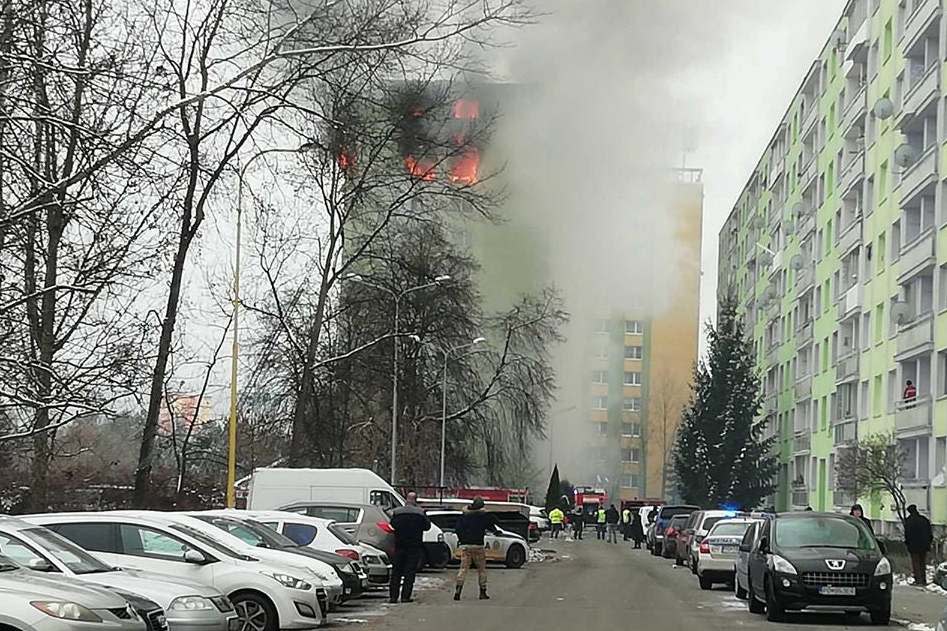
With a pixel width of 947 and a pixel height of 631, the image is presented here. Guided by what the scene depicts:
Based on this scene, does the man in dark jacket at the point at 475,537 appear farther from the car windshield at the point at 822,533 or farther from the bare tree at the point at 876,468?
the bare tree at the point at 876,468

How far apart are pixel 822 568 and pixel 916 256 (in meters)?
31.7

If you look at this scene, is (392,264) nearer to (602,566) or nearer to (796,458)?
(602,566)

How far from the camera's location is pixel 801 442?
253 feet

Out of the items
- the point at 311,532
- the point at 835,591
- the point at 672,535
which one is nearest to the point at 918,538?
the point at 835,591

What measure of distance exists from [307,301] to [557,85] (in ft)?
34.6

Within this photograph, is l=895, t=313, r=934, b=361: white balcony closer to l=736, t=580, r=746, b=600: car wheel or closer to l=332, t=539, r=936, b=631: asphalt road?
l=332, t=539, r=936, b=631: asphalt road

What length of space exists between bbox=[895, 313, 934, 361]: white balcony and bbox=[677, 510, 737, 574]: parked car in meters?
10.8

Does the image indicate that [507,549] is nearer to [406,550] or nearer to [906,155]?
[406,550]

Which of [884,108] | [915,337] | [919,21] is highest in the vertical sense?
[919,21]

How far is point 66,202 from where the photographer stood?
47.8ft

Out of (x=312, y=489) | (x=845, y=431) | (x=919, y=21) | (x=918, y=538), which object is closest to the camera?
(x=918, y=538)

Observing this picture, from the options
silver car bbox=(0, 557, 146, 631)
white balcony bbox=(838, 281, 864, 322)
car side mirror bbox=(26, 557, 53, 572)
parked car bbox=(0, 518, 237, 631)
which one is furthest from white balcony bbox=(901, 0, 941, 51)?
silver car bbox=(0, 557, 146, 631)

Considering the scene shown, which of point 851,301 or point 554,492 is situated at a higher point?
point 851,301

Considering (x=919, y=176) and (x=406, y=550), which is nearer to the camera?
(x=406, y=550)
